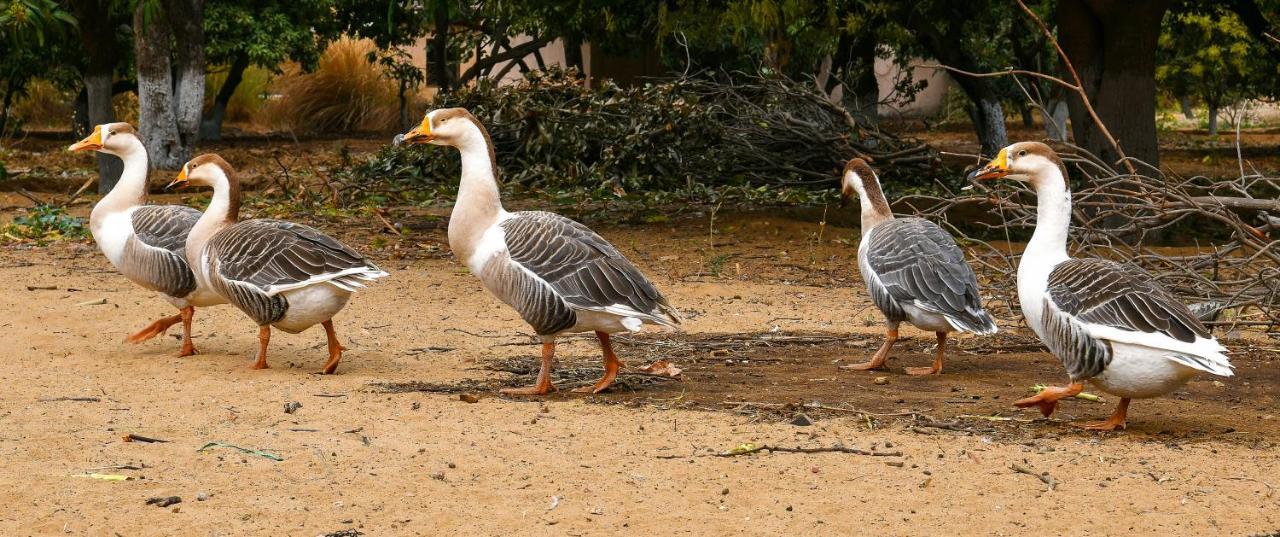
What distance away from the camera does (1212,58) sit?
21.8m

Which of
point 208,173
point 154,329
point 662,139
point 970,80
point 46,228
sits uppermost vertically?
point 970,80

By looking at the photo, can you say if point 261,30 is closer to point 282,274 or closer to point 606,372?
point 282,274

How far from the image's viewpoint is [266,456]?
195 inches

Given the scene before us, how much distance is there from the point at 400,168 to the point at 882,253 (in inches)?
377

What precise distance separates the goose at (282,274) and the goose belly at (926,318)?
8.75ft

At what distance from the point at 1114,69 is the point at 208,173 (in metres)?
8.00

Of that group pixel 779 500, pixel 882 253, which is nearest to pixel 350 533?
pixel 779 500

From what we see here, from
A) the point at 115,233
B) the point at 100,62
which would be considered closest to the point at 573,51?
the point at 100,62

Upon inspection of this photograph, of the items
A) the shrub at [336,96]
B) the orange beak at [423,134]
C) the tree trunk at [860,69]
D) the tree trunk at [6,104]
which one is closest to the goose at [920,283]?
the orange beak at [423,134]

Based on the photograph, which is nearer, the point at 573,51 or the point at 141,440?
the point at 141,440

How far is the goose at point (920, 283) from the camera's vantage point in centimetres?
655

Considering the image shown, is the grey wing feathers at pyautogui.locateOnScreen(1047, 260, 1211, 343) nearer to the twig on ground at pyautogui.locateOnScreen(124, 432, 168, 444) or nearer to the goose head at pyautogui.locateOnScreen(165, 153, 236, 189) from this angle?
the twig on ground at pyautogui.locateOnScreen(124, 432, 168, 444)

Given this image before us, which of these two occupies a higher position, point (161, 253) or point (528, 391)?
point (161, 253)

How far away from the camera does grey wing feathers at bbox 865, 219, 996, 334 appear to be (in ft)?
21.5
